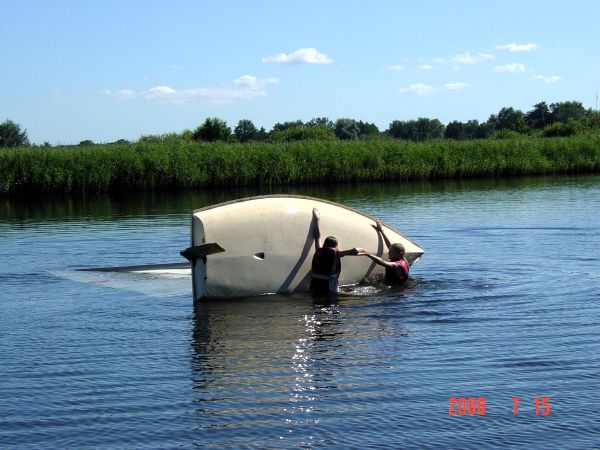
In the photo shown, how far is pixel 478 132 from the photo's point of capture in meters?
105

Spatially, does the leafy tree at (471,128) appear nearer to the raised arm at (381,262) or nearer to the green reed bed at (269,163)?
the green reed bed at (269,163)

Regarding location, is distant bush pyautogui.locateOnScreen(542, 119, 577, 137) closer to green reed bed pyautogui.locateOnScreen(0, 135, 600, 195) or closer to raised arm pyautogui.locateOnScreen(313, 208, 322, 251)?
green reed bed pyautogui.locateOnScreen(0, 135, 600, 195)

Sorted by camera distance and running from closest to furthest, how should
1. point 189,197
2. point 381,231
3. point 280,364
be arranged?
point 280,364, point 381,231, point 189,197

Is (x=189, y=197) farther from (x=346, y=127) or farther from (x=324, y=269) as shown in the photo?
(x=346, y=127)

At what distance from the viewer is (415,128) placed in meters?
109

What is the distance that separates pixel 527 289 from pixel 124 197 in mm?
23890

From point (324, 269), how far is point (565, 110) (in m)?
93.8

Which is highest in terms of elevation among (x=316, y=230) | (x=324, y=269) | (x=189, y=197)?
(x=189, y=197)

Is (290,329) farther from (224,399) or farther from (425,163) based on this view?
(425,163)

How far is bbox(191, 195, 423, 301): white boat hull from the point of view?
12.5 meters

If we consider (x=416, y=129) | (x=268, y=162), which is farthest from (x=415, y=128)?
(x=268, y=162)

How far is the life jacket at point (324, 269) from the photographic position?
13000 mm

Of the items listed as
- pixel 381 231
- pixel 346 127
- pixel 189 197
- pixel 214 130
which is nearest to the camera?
pixel 381 231

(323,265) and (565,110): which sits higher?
(565,110)
